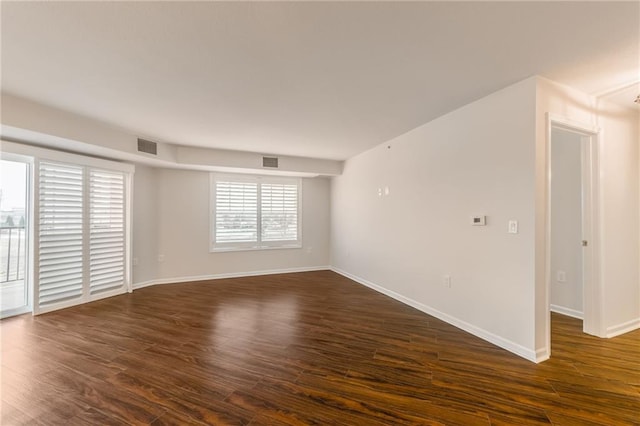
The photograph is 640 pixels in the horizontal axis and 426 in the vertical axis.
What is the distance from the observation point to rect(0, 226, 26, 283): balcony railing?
3404mm

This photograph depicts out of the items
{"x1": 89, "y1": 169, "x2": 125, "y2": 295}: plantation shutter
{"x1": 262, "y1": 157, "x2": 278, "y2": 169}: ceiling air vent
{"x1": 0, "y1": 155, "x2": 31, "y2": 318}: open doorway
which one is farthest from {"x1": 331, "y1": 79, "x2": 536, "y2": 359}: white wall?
{"x1": 0, "y1": 155, "x2": 31, "y2": 318}: open doorway

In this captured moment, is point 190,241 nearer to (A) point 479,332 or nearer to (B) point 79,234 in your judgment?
(B) point 79,234

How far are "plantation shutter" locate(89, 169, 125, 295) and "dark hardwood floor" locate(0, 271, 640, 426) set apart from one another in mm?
761

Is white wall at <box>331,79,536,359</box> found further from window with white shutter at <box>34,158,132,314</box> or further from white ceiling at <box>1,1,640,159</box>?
window with white shutter at <box>34,158,132,314</box>

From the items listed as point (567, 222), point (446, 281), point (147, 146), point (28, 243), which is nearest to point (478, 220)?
point (446, 281)

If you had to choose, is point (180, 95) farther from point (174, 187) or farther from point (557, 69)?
point (557, 69)

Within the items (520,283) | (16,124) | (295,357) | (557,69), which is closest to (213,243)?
(16,124)

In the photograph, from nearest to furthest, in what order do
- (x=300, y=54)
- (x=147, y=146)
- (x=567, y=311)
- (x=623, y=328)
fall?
(x=300, y=54)
(x=623, y=328)
(x=567, y=311)
(x=147, y=146)

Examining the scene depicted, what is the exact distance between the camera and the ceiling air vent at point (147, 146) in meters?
4.03

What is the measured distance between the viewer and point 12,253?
3.47 metres

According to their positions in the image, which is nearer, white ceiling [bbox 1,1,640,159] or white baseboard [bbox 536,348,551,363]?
white ceiling [bbox 1,1,640,159]

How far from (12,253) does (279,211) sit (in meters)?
4.07

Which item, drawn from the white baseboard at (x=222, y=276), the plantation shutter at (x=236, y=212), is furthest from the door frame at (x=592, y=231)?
the plantation shutter at (x=236, y=212)

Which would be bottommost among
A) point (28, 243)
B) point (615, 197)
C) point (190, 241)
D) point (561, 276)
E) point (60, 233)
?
point (561, 276)
